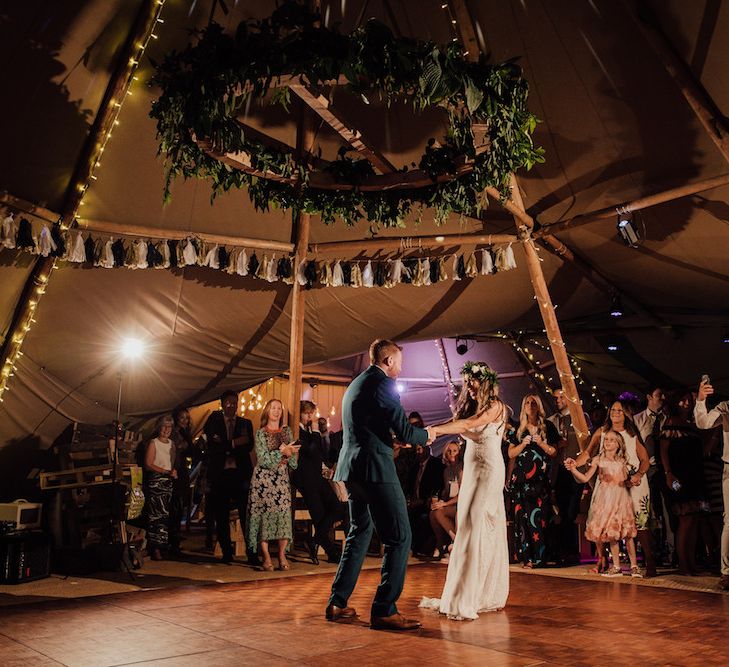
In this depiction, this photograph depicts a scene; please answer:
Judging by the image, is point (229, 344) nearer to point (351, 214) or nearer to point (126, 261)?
point (126, 261)

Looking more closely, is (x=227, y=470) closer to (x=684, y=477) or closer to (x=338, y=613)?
(x=338, y=613)

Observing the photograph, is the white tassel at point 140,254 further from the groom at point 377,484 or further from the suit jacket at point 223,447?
Result: the groom at point 377,484

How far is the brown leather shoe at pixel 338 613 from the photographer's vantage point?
4.27m

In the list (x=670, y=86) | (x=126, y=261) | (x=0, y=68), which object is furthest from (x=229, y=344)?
(x=670, y=86)

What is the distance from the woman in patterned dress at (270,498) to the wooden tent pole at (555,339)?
8.96ft

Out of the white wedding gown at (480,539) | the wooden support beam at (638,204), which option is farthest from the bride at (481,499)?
the wooden support beam at (638,204)

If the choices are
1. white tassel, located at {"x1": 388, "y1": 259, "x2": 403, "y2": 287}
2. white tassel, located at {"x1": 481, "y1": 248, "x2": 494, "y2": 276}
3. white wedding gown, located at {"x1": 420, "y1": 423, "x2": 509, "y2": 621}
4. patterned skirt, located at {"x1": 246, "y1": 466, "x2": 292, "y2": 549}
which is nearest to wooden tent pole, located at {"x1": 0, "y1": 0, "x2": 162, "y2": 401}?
patterned skirt, located at {"x1": 246, "y1": 466, "x2": 292, "y2": 549}

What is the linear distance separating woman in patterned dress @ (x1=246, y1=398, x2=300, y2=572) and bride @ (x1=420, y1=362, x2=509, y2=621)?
230 cm

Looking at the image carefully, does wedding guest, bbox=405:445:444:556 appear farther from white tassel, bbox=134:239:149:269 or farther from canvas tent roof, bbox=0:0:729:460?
white tassel, bbox=134:239:149:269

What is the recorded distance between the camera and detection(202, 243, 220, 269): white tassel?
7121 mm

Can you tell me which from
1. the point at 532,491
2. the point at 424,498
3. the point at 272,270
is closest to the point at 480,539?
the point at 532,491

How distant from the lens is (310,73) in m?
4.36

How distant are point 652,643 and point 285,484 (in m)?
3.81

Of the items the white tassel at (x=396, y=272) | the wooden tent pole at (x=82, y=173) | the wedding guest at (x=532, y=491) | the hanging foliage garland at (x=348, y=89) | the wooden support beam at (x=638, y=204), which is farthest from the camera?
the white tassel at (x=396, y=272)
